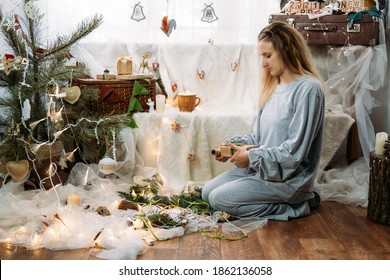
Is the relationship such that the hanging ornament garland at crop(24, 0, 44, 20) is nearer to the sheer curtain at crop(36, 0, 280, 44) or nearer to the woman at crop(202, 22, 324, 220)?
the sheer curtain at crop(36, 0, 280, 44)

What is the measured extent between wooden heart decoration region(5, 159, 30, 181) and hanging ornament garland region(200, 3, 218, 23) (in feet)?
4.64

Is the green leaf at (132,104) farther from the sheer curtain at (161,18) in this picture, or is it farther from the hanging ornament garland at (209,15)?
the hanging ornament garland at (209,15)

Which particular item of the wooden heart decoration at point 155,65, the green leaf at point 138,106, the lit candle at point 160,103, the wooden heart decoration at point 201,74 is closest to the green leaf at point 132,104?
the green leaf at point 138,106

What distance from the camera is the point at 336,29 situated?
3.28m

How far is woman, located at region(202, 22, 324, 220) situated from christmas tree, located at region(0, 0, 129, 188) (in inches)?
30.0

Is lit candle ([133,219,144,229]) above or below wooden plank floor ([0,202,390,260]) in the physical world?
above

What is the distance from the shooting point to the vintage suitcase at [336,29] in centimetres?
322

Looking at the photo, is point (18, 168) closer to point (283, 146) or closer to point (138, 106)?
point (138, 106)

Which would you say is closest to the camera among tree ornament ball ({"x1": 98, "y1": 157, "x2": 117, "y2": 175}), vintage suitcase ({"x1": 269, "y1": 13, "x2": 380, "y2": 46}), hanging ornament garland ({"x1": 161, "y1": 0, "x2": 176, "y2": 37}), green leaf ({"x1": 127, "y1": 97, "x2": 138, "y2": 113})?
tree ornament ball ({"x1": 98, "y1": 157, "x2": 117, "y2": 175})

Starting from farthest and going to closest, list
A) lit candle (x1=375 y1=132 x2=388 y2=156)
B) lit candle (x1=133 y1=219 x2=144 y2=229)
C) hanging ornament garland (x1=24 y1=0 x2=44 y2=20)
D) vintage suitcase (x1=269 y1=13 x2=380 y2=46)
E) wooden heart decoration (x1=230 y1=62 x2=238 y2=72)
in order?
1. wooden heart decoration (x1=230 y1=62 x2=238 y2=72)
2. vintage suitcase (x1=269 y1=13 x2=380 y2=46)
3. hanging ornament garland (x1=24 y1=0 x2=44 y2=20)
4. lit candle (x1=375 y1=132 x2=388 y2=156)
5. lit candle (x1=133 y1=219 x2=144 y2=229)

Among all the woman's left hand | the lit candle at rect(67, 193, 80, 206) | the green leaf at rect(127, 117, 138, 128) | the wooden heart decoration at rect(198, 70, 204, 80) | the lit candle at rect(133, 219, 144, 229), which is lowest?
the lit candle at rect(133, 219, 144, 229)

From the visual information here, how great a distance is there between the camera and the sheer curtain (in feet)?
11.7

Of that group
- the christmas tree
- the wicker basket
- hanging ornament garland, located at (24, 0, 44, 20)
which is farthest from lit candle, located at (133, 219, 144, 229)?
hanging ornament garland, located at (24, 0, 44, 20)

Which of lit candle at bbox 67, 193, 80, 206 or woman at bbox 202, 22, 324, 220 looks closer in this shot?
woman at bbox 202, 22, 324, 220
